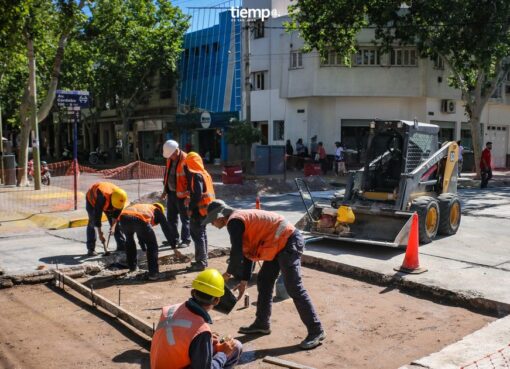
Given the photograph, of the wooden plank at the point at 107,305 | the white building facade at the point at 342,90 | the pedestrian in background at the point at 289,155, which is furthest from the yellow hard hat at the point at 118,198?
the white building facade at the point at 342,90

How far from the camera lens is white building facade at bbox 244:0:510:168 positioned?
26.5m

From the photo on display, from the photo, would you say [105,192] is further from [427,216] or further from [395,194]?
[427,216]

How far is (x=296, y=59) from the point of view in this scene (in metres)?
27.7

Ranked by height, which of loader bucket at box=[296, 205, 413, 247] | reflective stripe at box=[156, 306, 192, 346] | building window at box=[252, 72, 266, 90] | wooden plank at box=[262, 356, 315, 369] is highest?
building window at box=[252, 72, 266, 90]

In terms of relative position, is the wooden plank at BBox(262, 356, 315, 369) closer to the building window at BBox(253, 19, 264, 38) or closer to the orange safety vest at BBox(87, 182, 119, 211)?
the orange safety vest at BBox(87, 182, 119, 211)

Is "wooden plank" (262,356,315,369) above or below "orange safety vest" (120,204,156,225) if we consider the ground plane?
below

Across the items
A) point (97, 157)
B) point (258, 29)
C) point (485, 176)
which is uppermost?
point (258, 29)

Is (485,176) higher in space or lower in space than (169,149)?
lower

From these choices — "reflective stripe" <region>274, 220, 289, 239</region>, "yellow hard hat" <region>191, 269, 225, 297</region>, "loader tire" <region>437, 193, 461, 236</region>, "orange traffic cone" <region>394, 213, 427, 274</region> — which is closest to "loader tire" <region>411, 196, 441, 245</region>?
"loader tire" <region>437, 193, 461, 236</region>

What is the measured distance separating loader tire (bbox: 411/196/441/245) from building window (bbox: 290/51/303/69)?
18.6m

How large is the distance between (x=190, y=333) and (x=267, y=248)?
172cm

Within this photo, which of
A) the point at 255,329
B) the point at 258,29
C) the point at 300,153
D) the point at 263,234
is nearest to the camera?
the point at 263,234

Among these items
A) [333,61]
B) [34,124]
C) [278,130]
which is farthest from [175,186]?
[278,130]

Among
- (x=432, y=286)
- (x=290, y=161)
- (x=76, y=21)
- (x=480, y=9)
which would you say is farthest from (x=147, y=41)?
(x=432, y=286)
